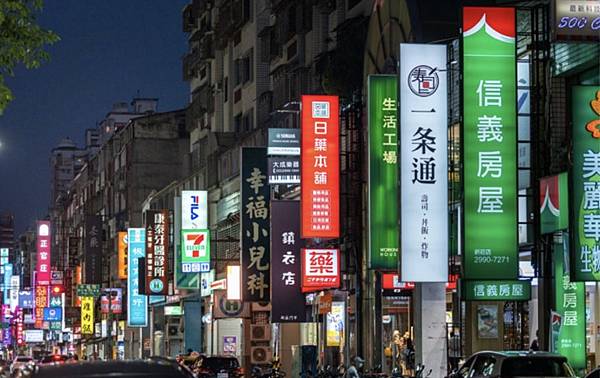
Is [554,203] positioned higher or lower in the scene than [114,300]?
higher

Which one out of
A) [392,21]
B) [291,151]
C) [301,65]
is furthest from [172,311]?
[392,21]

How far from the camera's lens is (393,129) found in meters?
34.5

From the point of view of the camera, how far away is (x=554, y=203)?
28.3m

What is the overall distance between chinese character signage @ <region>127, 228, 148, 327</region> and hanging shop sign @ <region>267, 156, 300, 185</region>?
3304 cm

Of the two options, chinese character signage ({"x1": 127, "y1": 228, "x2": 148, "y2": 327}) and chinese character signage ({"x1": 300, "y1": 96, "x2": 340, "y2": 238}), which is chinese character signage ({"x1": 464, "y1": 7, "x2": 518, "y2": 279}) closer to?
chinese character signage ({"x1": 300, "y1": 96, "x2": 340, "y2": 238})

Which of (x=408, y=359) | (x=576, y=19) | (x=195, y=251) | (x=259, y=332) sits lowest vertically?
(x=408, y=359)

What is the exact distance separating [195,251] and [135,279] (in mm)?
21879

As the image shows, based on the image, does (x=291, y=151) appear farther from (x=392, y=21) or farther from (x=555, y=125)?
(x=555, y=125)

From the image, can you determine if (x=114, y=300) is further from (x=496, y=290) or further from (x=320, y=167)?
(x=496, y=290)

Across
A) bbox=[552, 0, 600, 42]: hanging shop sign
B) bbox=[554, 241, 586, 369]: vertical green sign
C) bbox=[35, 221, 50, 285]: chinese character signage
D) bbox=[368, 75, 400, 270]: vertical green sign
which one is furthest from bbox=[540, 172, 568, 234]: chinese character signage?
bbox=[35, 221, 50, 285]: chinese character signage

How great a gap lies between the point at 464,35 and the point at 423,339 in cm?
791

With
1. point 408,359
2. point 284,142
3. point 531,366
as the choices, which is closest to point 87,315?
point 284,142

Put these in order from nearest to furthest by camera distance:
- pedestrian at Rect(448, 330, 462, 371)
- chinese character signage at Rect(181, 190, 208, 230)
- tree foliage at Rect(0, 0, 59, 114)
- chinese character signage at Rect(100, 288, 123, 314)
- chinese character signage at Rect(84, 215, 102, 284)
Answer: tree foliage at Rect(0, 0, 59, 114), pedestrian at Rect(448, 330, 462, 371), chinese character signage at Rect(181, 190, 208, 230), chinese character signage at Rect(100, 288, 123, 314), chinese character signage at Rect(84, 215, 102, 284)

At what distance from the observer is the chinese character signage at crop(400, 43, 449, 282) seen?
99.6 feet
